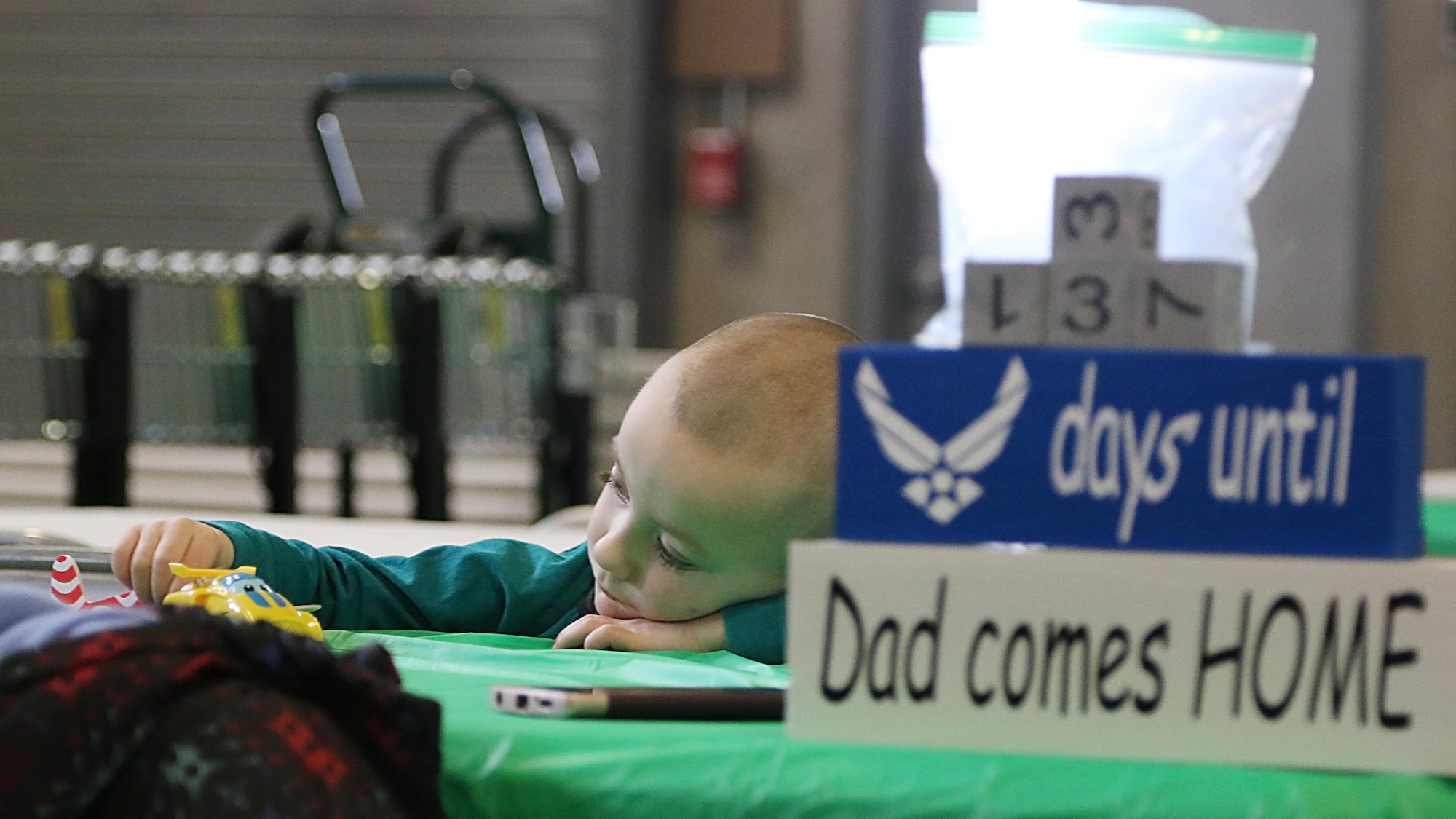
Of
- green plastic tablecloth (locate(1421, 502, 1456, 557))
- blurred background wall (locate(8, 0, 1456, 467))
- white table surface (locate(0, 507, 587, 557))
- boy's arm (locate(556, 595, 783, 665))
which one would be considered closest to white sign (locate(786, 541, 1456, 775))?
boy's arm (locate(556, 595, 783, 665))

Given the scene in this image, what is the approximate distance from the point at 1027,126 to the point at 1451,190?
265 cm

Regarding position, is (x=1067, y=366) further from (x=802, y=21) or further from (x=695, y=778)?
(x=802, y=21)

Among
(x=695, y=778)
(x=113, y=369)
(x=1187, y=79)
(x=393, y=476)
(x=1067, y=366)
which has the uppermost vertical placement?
(x=1187, y=79)

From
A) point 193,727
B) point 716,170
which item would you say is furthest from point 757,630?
point 716,170

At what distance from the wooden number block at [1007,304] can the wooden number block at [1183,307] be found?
51 mm

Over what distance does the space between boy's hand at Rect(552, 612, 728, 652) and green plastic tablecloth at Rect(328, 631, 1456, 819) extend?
11.6 inches

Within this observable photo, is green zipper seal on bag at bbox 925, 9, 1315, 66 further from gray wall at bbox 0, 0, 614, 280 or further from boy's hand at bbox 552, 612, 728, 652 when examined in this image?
gray wall at bbox 0, 0, 614, 280

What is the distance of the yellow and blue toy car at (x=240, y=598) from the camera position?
3.35 ft

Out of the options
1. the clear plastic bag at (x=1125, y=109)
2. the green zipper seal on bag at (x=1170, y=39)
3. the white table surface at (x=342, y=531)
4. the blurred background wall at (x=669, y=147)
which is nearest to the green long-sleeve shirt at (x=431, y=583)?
the white table surface at (x=342, y=531)

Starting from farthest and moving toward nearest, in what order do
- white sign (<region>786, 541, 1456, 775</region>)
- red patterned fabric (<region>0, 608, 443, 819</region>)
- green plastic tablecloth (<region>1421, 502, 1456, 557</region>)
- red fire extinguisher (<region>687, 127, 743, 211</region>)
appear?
red fire extinguisher (<region>687, 127, 743, 211</region>) → green plastic tablecloth (<region>1421, 502, 1456, 557</region>) → white sign (<region>786, 541, 1456, 775</region>) → red patterned fabric (<region>0, 608, 443, 819</region>)

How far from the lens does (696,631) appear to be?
1143 mm

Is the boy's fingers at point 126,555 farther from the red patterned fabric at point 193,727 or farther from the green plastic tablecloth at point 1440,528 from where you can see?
the green plastic tablecloth at point 1440,528

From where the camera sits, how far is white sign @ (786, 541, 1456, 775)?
2.56ft

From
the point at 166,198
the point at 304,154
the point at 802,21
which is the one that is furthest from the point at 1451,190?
the point at 166,198
